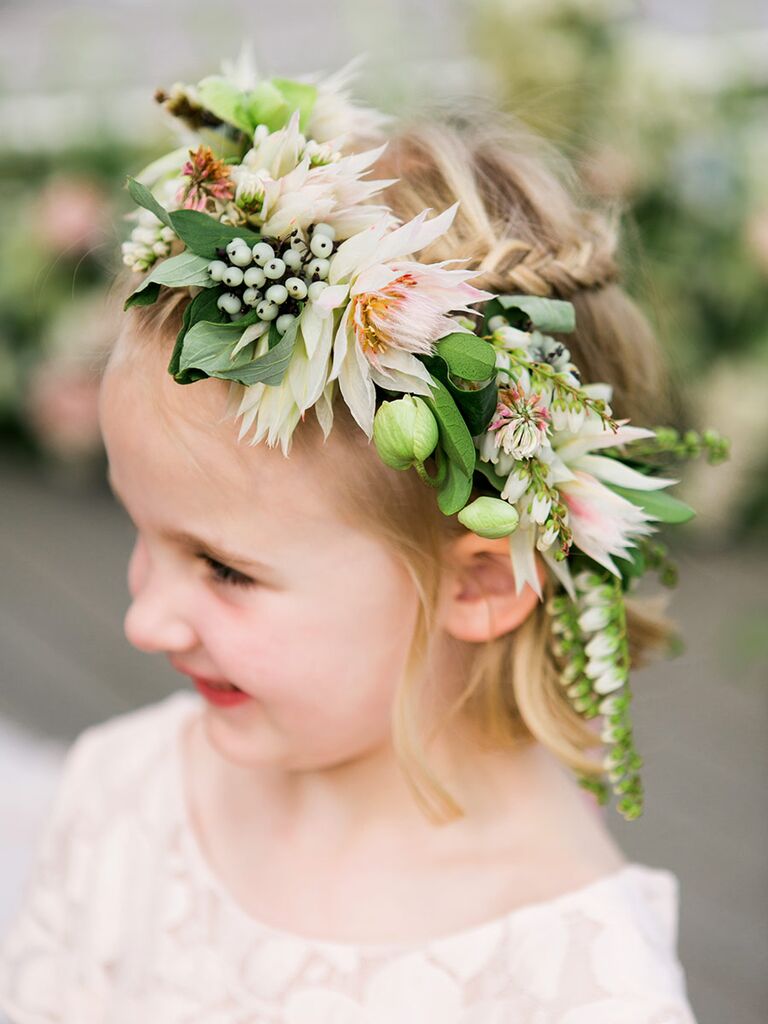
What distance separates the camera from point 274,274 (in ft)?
3.16

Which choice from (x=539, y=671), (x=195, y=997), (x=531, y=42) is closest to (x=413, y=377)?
(x=539, y=671)

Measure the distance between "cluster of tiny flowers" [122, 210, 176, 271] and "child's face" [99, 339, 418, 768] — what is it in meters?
0.09

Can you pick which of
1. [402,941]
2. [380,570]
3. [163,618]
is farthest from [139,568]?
[402,941]

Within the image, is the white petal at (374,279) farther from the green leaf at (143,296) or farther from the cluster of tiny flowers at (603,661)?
the cluster of tiny flowers at (603,661)

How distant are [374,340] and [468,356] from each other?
8 centimetres

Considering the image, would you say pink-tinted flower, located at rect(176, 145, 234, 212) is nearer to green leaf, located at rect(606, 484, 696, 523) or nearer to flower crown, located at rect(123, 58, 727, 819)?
flower crown, located at rect(123, 58, 727, 819)

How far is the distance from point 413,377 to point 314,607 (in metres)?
0.29

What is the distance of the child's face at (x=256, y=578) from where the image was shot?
108 centimetres

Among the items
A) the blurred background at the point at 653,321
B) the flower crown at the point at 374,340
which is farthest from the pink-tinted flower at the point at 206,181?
the blurred background at the point at 653,321

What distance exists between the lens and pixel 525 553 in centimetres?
105

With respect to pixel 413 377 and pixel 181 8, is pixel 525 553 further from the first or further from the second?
pixel 181 8

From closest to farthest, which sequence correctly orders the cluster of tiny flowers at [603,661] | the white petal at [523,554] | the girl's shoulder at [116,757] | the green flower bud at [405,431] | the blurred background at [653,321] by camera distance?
the green flower bud at [405,431] < the white petal at [523,554] < the cluster of tiny flowers at [603,661] < the girl's shoulder at [116,757] < the blurred background at [653,321]

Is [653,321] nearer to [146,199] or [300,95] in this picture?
[300,95]

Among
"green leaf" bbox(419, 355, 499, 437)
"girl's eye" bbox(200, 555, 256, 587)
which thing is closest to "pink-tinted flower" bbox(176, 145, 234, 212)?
"green leaf" bbox(419, 355, 499, 437)
